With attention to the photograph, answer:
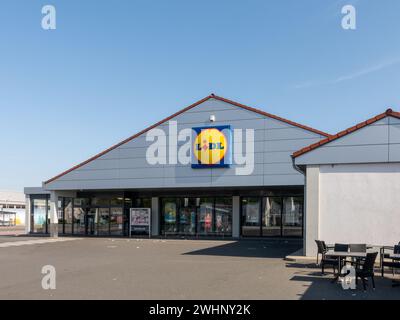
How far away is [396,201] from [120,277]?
8.77 m

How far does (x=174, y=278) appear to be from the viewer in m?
11.4

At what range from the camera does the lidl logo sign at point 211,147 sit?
941 inches

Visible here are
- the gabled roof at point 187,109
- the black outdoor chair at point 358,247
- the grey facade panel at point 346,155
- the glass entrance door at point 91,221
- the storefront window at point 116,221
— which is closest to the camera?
the black outdoor chair at point 358,247

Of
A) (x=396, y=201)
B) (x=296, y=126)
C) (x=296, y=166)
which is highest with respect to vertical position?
(x=296, y=126)

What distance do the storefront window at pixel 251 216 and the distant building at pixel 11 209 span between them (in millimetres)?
34968

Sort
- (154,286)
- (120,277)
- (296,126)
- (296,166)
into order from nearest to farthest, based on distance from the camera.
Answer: (154,286) < (120,277) < (296,166) < (296,126)

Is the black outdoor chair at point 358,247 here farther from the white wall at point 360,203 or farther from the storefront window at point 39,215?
the storefront window at point 39,215

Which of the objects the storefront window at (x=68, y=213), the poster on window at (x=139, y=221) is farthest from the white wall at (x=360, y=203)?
the storefront window at (x=68, y=213)

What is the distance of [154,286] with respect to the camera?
1020 cm

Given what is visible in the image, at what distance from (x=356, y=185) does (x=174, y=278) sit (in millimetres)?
7078

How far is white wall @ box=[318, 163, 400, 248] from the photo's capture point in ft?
48.1
